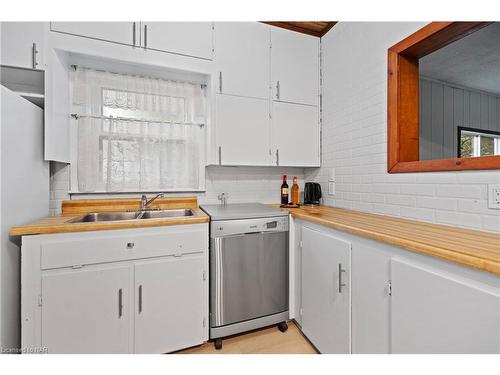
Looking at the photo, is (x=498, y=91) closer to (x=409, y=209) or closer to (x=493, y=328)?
(x=409, y=209)

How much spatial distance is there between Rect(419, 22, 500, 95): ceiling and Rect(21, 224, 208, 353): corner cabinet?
9.40ft

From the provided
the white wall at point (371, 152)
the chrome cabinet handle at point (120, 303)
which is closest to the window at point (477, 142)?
the white wall at point (371, 152)

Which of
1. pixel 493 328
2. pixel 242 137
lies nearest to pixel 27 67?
pixel 242 137

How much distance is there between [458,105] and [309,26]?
2.31 meters

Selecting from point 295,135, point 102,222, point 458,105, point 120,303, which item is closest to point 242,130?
point 295,135

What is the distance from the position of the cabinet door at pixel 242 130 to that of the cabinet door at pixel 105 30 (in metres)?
0.74

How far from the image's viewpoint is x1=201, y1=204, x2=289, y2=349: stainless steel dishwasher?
5.26ft

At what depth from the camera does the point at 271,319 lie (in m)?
1.74

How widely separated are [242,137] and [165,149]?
69cm

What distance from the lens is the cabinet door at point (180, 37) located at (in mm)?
1760

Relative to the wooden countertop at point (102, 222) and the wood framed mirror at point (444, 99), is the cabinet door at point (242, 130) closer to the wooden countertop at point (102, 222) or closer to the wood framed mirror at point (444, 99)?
the wooden countertop at point (102, 222)

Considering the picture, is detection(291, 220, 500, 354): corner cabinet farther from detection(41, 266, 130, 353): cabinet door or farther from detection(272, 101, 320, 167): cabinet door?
detection(41, 266, 130, 353): cabinet door

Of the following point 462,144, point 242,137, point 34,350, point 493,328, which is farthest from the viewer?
point 462,144

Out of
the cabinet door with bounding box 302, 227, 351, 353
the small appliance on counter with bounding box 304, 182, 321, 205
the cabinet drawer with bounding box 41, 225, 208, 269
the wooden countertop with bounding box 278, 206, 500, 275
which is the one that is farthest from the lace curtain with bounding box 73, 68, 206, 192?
the wooden countertop with bounding box 278, 206, 500, 275
